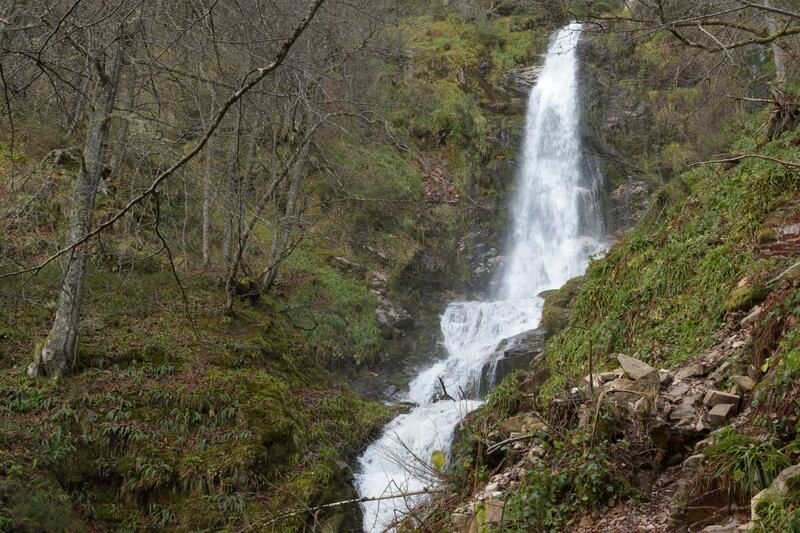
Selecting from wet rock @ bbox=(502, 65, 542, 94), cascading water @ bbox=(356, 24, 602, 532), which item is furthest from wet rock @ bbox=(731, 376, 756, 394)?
wet rock @ bbox=(502, 65, 542, 94)

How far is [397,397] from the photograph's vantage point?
43.3 feet

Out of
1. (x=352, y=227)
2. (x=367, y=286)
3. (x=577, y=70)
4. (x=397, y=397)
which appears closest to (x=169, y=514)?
(x=397, y=397)

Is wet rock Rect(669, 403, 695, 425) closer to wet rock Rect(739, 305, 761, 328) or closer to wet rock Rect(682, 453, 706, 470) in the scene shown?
wet rock Rect(682, 453, 706, 470)

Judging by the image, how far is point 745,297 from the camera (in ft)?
15.4

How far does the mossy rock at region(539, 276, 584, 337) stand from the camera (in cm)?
1238

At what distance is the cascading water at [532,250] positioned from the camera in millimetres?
12242

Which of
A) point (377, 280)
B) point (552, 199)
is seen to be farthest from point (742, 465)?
point (552, 199)

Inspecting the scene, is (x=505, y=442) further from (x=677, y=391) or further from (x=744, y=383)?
(x=744, y=383)

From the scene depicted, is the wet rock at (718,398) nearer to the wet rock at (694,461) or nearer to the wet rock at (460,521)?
the wet rock at (694,461)

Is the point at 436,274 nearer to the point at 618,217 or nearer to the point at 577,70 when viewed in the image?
the point at 618,217

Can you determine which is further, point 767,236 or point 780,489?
point 767,236

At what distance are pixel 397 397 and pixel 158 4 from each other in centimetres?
1080

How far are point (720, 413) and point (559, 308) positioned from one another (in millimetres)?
10193

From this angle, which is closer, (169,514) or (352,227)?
(169,514)
